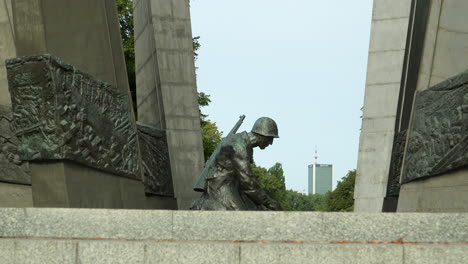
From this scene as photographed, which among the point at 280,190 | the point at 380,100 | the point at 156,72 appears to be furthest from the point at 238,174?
the point at 280,190

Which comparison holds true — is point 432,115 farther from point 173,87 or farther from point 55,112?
point 173,87

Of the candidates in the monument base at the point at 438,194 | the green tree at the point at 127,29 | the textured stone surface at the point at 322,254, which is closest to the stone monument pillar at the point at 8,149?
the monument base at the point at 438,194

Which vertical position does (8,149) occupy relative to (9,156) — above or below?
above

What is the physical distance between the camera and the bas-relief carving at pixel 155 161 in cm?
1580

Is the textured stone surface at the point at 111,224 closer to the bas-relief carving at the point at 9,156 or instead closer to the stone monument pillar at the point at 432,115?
the stone monument pillar at the point at 432,115

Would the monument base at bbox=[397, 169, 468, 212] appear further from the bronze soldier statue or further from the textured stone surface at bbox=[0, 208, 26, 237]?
the textured stone surface at bbox=[0, 208, 26, 237]

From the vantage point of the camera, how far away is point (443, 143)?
464 inches

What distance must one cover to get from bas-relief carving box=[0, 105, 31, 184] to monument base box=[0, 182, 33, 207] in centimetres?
12

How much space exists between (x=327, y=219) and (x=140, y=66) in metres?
12.6

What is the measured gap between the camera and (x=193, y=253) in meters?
7.51

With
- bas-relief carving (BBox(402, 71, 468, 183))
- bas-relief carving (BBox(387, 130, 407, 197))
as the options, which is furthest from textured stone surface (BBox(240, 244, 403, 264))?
bas-relief carving (BBox(387, 130, 407, 197))

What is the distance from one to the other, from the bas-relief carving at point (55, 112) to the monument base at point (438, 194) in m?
5.39

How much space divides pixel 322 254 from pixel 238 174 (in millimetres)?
4194

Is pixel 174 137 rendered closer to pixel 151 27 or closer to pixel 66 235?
pixel 151 27
